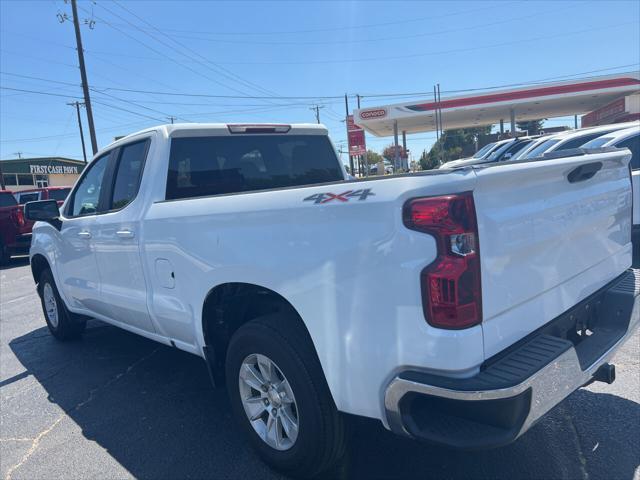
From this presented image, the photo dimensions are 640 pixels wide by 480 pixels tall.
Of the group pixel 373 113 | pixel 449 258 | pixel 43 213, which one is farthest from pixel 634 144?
pixel 373 113

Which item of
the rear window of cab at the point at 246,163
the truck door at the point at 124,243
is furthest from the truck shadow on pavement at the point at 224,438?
the rear window of cab at the point at 246,163

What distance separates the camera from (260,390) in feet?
9.73

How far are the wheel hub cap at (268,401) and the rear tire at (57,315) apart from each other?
3351mm

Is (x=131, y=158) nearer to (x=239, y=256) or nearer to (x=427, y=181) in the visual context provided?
(x=239, y=256)

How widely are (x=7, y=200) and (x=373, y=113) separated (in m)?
22.8

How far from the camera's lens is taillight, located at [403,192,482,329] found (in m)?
2.06

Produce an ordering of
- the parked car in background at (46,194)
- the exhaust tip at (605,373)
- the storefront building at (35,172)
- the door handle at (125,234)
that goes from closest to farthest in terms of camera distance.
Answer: the exhaust tip at (605,373) → the door handle at (125,234) → the parked car in background at (46,194) → the storefront building at (35,172)

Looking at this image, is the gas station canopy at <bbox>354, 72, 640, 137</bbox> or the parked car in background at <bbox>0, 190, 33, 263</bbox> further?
the gas station canopy at <bbox>354, 72, 640, 137</bbox>

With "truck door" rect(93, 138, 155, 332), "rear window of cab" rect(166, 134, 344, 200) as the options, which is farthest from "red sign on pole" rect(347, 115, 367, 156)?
"truck door" rect(93, 138, 155, 332)

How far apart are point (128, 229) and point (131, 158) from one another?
2.45ft

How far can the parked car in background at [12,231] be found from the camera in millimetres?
13406

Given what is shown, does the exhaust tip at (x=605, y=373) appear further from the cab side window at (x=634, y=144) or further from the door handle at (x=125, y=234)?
the cab side window at (x=634, y=144)

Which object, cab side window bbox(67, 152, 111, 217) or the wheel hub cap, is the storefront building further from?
the wheel hub cap

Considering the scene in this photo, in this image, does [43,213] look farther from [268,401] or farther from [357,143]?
[357,143]
